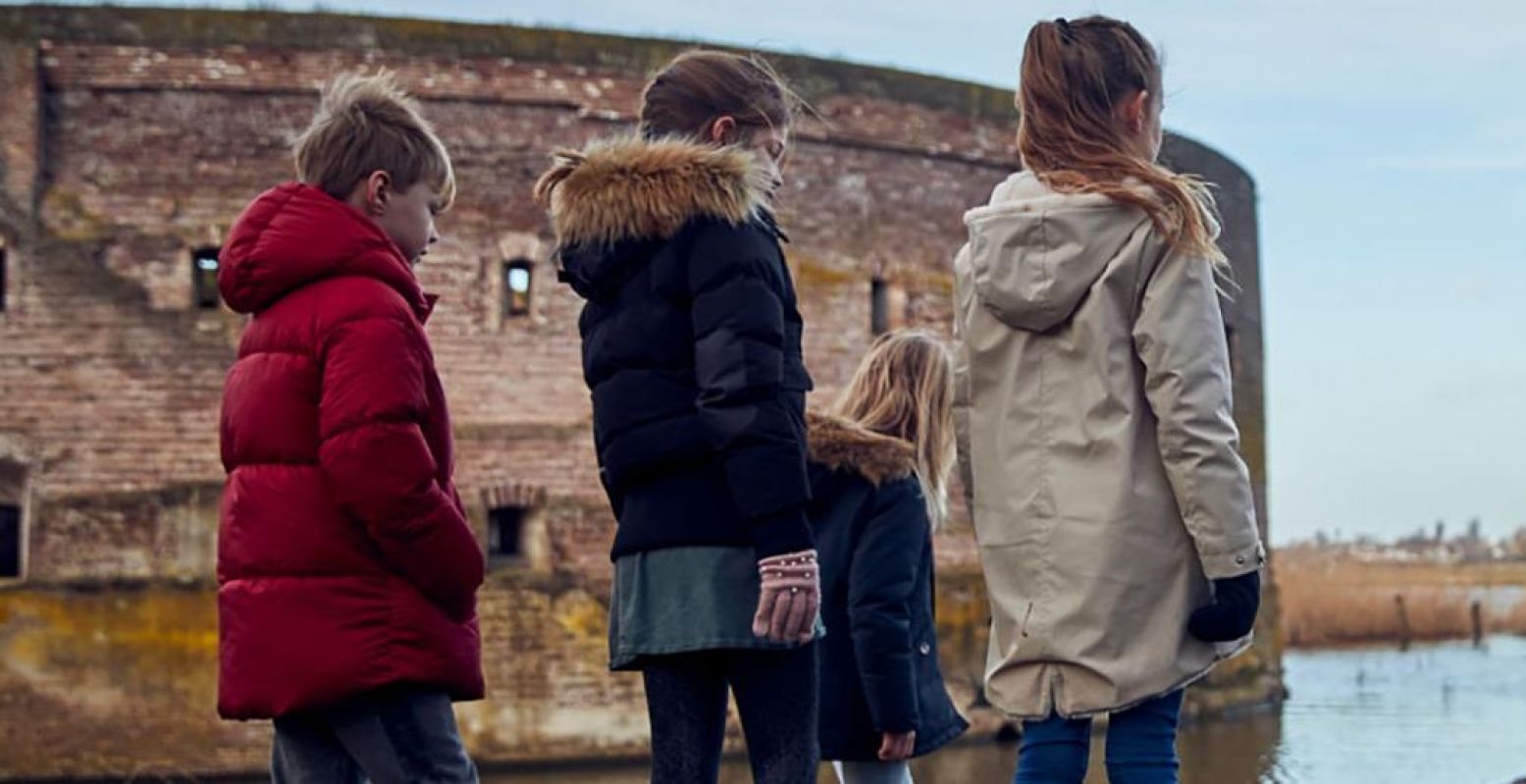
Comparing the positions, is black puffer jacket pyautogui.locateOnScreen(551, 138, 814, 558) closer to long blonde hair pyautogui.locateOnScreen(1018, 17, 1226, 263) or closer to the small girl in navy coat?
long blonde hair pyautogui.locateOnScreen(1018, 17, 1226, 263)

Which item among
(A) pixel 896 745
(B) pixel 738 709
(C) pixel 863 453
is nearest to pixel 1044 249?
(B) pixel 738 709

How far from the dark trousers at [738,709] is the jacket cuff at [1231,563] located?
2.64 ft

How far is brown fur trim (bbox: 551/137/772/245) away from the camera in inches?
162

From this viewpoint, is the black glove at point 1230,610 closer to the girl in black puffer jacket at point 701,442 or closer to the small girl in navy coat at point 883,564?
the girl in black puffer jacket at point 701,442

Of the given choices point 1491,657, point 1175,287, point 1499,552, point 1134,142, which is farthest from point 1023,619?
point 1499,552

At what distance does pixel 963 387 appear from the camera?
429 centimetres

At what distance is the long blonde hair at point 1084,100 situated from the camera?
409 centimetres

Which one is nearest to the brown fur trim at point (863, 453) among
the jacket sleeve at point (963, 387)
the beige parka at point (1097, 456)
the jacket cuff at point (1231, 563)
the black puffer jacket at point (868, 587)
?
the black puffer jacket at point (868, 587)

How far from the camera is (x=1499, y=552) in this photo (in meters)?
65.6

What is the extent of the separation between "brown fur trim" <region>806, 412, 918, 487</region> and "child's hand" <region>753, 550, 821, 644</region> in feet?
4.90

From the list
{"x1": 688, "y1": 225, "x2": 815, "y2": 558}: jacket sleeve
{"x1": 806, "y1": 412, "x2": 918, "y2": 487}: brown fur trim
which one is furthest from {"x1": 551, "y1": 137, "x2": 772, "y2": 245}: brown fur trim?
{"x1": 806, "y1": 412, "x2": 918, "y2": 487}: brown fur trim

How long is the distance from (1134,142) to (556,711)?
10719 millimetres

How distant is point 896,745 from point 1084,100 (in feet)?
6.22

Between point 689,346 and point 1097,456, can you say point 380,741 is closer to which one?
point 689,346
